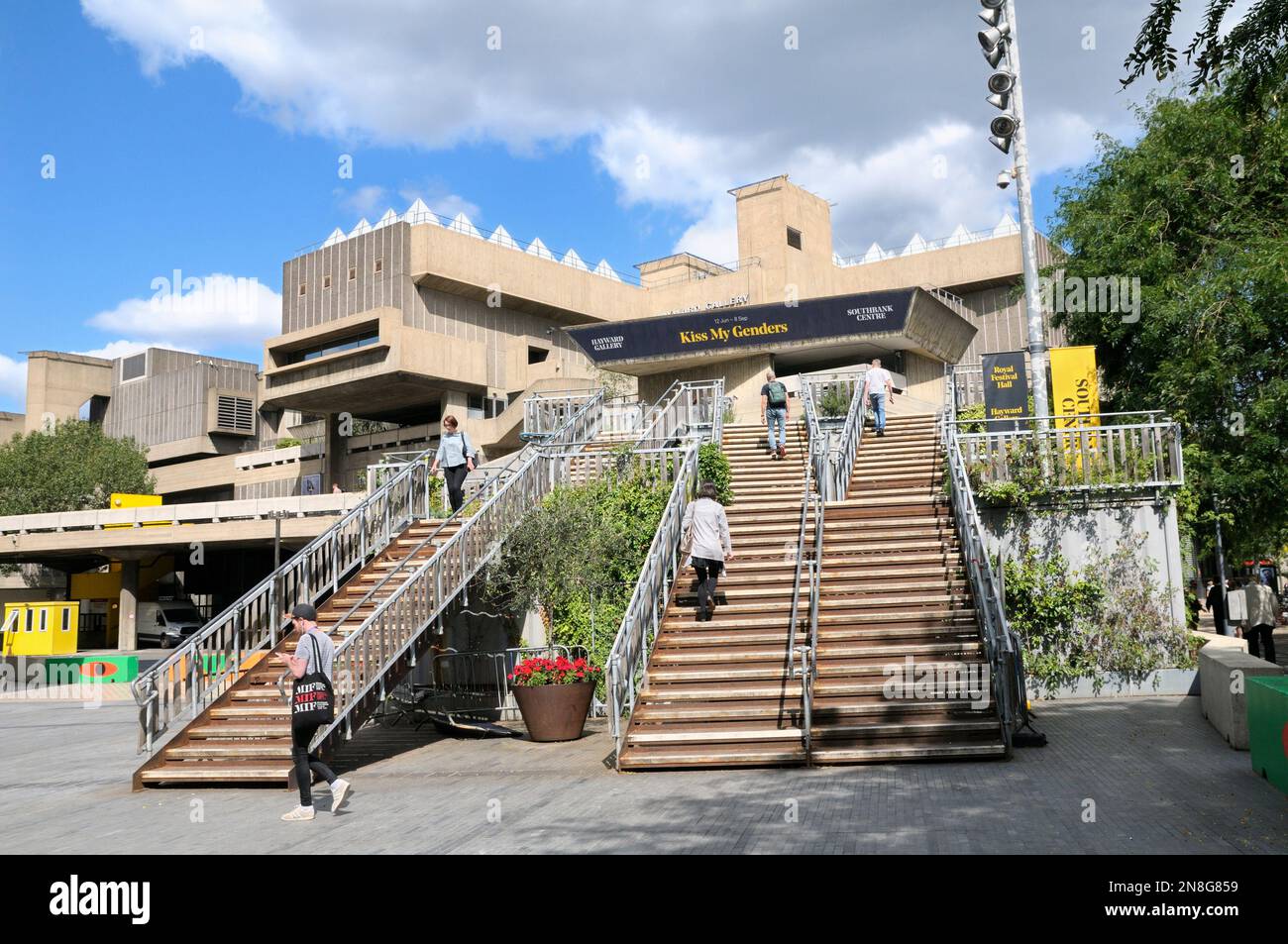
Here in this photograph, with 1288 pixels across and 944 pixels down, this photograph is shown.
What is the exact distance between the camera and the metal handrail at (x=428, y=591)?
11.5m

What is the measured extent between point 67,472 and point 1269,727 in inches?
2509

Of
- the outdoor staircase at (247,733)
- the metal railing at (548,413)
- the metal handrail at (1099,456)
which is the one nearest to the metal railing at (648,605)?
the outdoor staircase at (247,733)

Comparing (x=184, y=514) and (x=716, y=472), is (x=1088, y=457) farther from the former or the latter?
(x=184, y=514)

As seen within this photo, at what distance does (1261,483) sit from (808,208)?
1660 inches

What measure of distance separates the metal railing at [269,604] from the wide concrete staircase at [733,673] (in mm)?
5227

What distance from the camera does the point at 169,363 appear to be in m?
75.0

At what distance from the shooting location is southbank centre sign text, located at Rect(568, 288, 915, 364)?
2855 cm

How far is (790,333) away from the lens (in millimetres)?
29828

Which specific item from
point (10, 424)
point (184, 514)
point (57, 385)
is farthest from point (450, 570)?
point (10, 424)

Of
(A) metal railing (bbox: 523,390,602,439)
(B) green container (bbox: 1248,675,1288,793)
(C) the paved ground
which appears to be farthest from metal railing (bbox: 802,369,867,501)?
(B) green container (bbox: 1248,675,1288,793)

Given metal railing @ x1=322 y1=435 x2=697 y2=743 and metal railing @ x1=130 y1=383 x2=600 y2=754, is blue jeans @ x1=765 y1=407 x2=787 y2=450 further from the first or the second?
metal railing @ x1=130 y1=383 x2=600 y2=754

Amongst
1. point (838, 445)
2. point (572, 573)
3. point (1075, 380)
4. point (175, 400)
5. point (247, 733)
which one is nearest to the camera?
point (247, 733)
